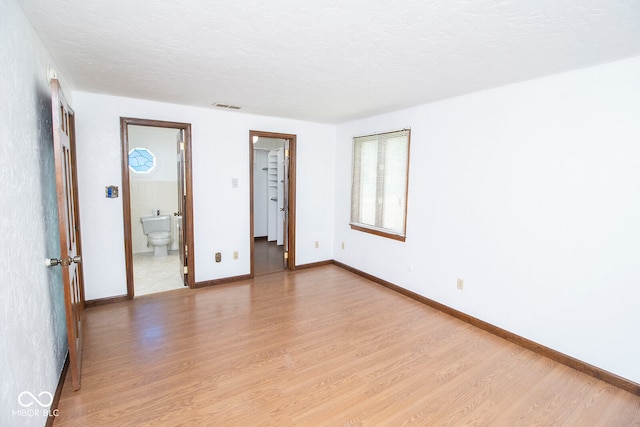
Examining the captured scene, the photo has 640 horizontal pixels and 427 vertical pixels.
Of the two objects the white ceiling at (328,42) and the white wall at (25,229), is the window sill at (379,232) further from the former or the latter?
the white wall at (25,229)

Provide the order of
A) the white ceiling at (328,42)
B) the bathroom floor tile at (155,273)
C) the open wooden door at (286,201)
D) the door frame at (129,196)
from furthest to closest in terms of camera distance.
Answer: the open wooden door at (286,201)
the bathroom floor tile at (155,273)
the door frame at (129,196)
the white ceiling at (328,42)

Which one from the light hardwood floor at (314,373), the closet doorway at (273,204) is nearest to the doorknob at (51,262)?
the light hardwood floor at (314,373)

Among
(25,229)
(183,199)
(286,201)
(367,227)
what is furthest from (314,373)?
(286,201)

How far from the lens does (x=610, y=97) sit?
2262mm

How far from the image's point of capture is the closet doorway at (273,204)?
4828 mm

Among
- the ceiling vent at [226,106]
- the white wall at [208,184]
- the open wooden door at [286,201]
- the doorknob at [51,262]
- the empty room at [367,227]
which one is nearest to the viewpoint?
the empty room at [367,227]

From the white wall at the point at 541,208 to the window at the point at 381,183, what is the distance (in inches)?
7.4

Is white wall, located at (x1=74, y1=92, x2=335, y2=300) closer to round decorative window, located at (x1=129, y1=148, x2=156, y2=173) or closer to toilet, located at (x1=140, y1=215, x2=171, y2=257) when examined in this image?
toilet, located at (x1=140, y1=215, x2=171, y2=257)

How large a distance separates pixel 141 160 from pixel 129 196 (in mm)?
2283

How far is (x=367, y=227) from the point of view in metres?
4.51

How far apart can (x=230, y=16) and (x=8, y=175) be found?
1.30 metres

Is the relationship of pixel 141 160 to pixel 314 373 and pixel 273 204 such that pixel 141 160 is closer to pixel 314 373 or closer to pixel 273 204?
pixel 273 204

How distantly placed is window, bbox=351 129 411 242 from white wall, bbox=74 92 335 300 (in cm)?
67

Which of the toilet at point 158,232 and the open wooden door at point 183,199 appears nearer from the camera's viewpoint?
the open wooden door at point 183,199
